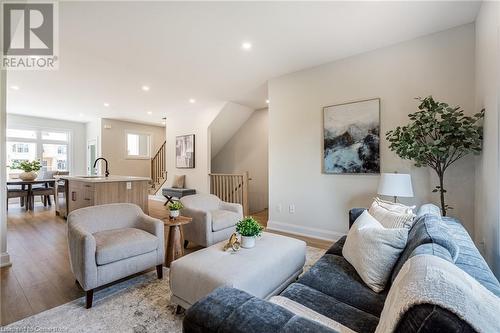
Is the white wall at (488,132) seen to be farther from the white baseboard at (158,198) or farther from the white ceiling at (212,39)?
the white baseboard at (158,198)

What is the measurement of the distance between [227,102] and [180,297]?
16.0 ft

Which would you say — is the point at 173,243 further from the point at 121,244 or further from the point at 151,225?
the point at 121,244

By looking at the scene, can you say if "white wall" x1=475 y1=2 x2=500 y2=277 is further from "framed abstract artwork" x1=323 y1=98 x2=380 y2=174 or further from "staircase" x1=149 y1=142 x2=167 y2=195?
"staircase" x1=149 y1=142 x2=167 y2=195

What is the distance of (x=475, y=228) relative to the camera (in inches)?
100.0

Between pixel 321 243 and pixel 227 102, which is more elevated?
pixel 227 102

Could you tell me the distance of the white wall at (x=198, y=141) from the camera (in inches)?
251

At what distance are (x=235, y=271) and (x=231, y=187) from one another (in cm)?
435

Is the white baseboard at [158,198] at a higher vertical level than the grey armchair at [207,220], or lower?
lower

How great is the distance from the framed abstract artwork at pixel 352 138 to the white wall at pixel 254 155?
298 centimetres

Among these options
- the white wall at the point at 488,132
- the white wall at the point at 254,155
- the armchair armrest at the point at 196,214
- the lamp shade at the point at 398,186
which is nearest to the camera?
the white wall at the point at 488,132

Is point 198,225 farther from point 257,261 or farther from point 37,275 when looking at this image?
point 37,275

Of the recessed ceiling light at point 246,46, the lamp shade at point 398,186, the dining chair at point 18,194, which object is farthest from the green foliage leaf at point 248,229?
the dining chair at point 18,194

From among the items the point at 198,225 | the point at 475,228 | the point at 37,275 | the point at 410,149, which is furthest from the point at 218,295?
the point at 475,228

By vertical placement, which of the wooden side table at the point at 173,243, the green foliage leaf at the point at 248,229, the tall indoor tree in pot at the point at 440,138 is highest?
the tall indoor tree in pot at the point at 440,138
